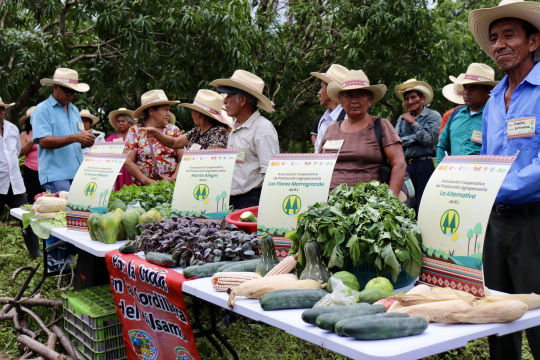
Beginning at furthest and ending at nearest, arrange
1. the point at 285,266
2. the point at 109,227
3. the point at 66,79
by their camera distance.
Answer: the point at 66,79
the point at 109,227
the point at 285,266

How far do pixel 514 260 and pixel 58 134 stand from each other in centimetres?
451

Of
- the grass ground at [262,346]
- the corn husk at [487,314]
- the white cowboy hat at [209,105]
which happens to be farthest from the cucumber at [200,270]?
the white cowboy hat at [209,105]

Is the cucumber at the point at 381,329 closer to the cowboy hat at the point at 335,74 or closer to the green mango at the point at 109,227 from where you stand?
the green mango at the point at 109,227

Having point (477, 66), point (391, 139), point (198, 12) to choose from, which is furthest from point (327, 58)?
point (391, 139)

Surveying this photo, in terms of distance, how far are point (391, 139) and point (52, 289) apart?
13.3 ft

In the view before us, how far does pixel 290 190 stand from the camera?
2.35 meters

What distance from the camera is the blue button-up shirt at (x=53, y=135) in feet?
16.0

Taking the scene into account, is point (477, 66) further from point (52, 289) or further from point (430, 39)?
point (430, 39)

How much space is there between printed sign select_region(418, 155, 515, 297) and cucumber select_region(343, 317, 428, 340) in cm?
42

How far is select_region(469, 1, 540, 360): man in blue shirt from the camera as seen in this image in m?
2.16

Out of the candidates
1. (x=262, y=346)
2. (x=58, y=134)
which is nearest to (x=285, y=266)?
(x=262, y=346)

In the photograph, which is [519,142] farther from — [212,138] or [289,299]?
[212,138]

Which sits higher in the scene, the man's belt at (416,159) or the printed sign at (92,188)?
the man's belt at (416,159)

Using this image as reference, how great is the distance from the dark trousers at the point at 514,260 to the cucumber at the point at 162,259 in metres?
1.66
